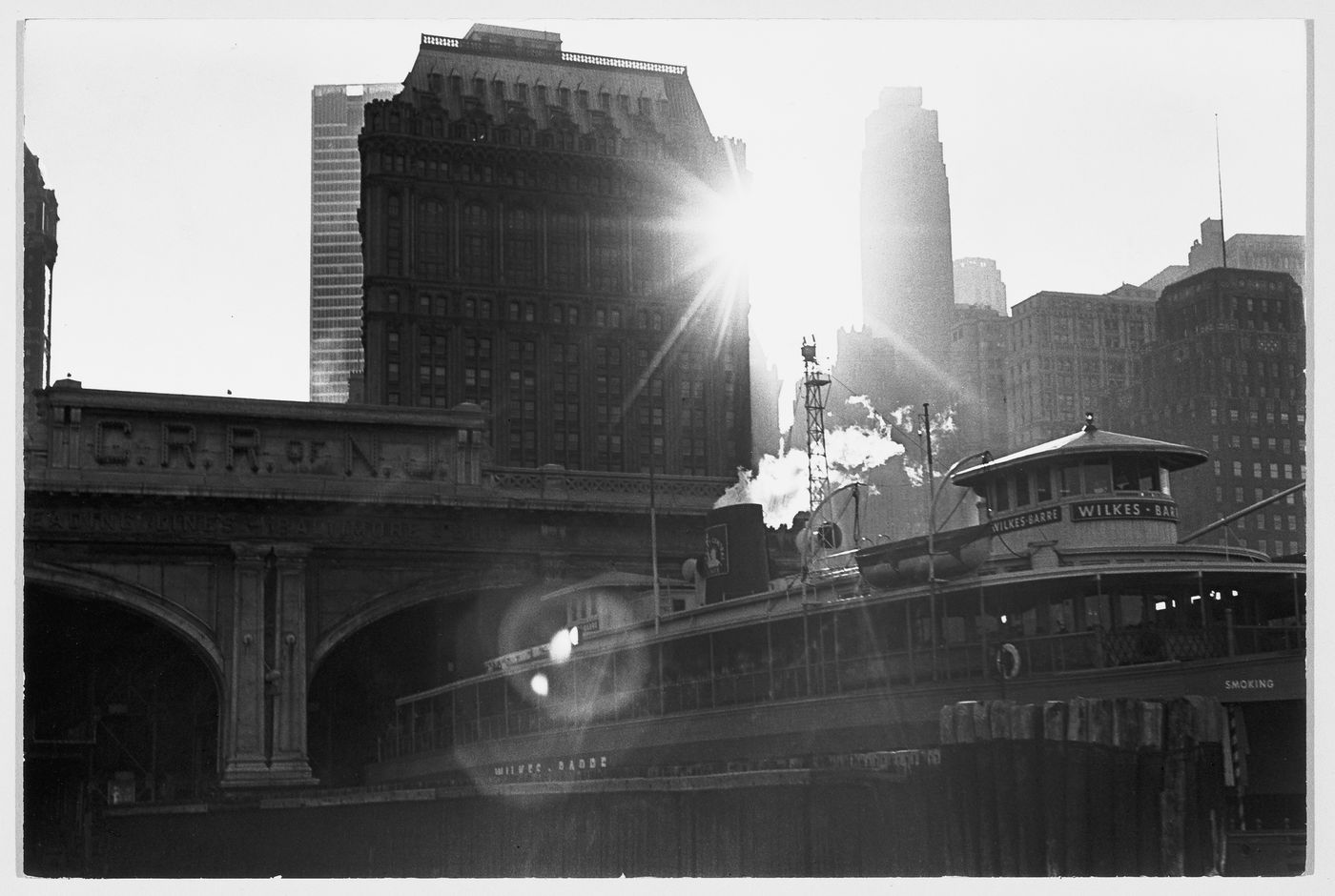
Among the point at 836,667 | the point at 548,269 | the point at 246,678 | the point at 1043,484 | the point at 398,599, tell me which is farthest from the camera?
the point at 548,269

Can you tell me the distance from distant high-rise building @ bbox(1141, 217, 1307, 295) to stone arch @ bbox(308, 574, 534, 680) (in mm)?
28108

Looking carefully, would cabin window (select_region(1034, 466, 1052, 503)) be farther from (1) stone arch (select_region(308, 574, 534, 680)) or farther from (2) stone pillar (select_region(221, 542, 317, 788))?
(2) stone pillar (select_region(221, 542, 317, 788))

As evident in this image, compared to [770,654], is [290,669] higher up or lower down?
higher up

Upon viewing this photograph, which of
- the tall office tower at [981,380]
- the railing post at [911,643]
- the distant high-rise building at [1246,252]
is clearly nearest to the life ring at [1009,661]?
the railing post at [911,643]

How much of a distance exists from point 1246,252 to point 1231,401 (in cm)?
2380

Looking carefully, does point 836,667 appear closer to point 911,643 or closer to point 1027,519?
point 911,643

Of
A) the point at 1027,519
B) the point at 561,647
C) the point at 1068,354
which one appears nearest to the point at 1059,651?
the point at 1027,519

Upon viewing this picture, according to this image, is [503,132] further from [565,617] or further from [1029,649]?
[1029,649]

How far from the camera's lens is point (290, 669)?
64875mm

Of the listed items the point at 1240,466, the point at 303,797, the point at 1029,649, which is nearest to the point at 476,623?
the point at 303,797

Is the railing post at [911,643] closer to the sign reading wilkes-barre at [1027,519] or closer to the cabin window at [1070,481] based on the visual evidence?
the sign reading wilkes-barre at [1027,519]

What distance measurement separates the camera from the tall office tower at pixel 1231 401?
360ft

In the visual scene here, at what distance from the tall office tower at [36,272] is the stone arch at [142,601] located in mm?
5113

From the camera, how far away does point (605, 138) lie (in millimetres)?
126125
